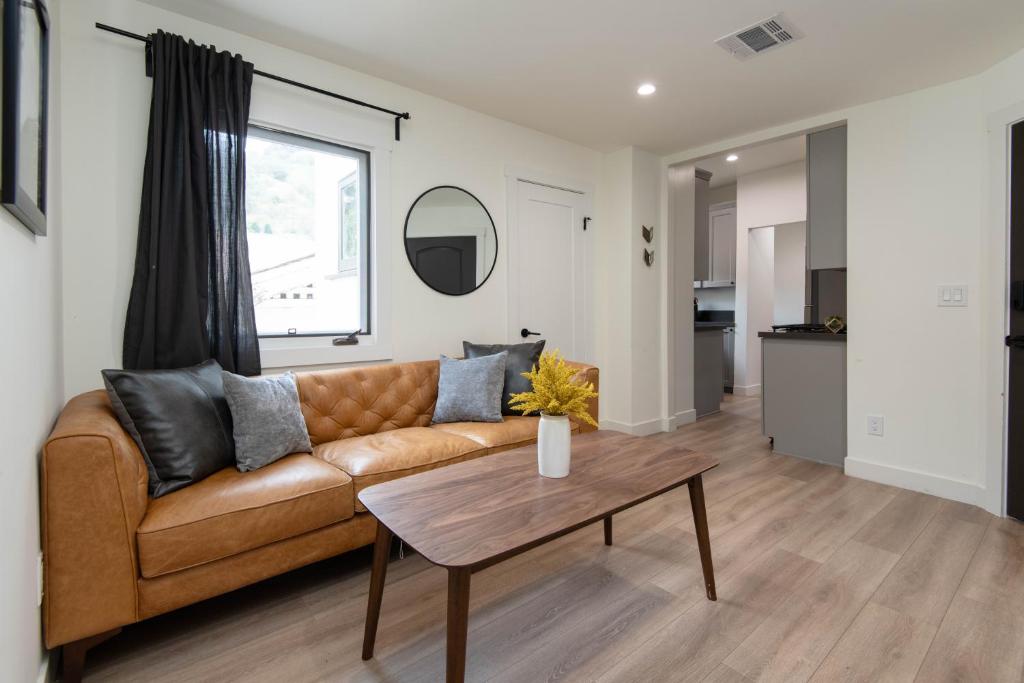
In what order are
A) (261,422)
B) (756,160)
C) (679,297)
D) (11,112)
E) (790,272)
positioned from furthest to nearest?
(790,272) → (756,160) → (679,297) → (261,422) → (11,112)

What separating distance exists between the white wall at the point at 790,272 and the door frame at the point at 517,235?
2.93 m

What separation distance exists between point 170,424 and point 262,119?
1.67 m

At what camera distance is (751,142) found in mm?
3820

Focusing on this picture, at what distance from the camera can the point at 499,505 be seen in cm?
146

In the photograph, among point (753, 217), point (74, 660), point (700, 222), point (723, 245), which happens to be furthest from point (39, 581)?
point (723, 245)

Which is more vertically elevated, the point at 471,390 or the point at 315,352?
the point at 315,352

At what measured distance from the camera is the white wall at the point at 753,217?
5480 millimetres

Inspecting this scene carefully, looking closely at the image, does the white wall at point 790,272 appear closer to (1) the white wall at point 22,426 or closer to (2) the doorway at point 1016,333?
(2) the doorway at point 1016,333

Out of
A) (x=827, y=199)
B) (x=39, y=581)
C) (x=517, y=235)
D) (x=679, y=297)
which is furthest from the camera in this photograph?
(x=679, y=297)

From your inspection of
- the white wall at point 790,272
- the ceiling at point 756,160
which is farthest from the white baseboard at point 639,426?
the white wall at point 790,272

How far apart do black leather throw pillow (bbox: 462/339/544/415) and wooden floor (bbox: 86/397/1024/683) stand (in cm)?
90

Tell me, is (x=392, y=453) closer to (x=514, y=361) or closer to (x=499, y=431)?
(x=499, y=431)

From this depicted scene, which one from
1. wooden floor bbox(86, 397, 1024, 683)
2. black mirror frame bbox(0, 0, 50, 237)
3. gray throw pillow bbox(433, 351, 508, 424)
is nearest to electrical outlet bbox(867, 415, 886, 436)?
wooden floor bbox(86, 397, 1024, 683)

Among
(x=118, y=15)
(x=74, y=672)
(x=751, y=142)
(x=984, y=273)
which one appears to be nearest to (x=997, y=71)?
(x=984, y=273)
